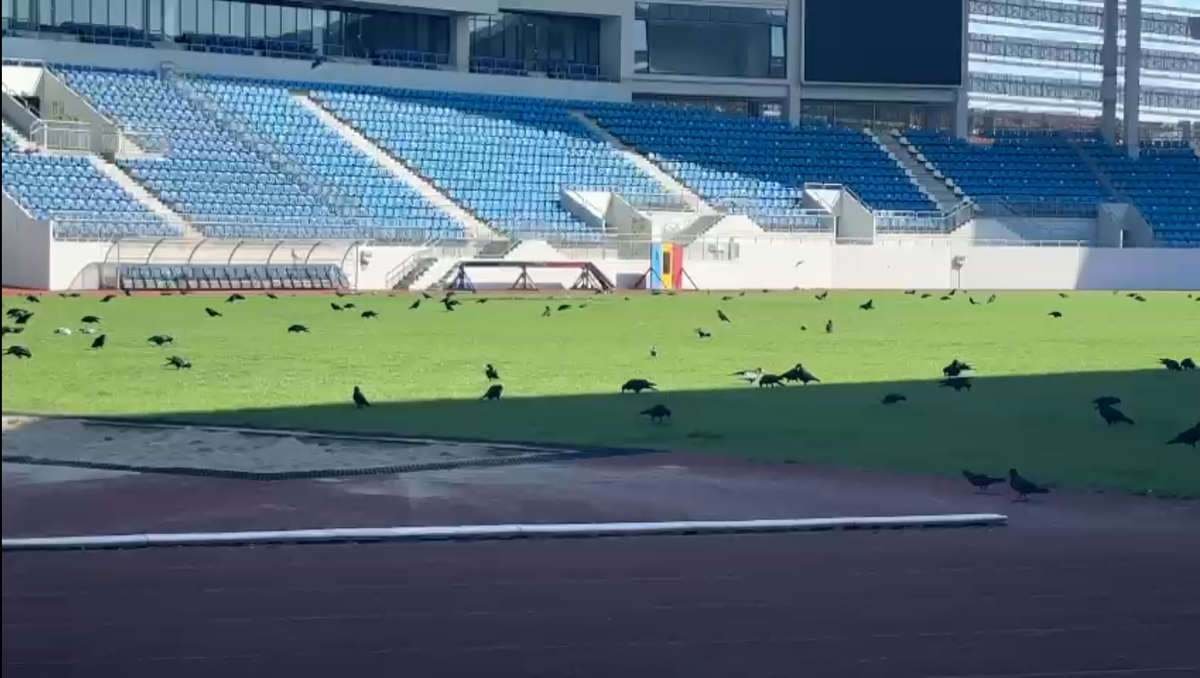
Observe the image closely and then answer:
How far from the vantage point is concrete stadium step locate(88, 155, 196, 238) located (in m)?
45.1

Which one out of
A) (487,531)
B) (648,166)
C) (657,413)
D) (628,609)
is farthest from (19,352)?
(648,166)

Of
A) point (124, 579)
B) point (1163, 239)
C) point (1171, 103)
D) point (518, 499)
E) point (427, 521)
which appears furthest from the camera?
point (1171, 103)

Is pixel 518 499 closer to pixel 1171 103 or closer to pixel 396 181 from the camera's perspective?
pixel 396 181

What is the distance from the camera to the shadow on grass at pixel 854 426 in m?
12.6

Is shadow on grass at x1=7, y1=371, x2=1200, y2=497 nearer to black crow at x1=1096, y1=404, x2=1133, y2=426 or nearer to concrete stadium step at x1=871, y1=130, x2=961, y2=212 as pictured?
black crow at x1=1096, y1=404, x2=1133, y2=426

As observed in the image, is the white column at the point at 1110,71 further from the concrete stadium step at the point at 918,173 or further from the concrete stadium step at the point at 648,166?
the concrete stadium step at the point at 648,166

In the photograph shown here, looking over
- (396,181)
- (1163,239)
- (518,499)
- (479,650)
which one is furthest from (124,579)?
(1163,239)

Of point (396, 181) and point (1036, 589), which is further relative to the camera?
point (396, 181)

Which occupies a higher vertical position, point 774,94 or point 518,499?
point 774,94

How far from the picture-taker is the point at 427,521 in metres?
9.45

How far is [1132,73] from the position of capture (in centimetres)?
6944

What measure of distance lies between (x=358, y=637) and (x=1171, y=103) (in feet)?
397

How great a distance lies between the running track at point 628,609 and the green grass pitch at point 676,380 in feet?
11.1

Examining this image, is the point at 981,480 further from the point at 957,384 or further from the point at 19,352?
the point at 19,352
